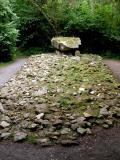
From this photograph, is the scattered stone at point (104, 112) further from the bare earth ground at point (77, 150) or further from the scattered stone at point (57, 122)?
the scattered stone at point (57, 122)

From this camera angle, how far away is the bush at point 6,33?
1403 cm

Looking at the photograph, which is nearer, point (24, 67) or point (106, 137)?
point (106, 137)

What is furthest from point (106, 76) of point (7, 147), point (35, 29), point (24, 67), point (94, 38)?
point (35, 29)

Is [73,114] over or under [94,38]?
over

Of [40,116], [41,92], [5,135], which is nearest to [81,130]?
[40,116]

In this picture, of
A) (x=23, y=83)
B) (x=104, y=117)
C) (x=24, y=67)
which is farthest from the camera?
(x=24, y=67)

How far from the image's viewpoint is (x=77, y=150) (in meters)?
5.45

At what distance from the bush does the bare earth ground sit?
340 inches

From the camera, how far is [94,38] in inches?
662

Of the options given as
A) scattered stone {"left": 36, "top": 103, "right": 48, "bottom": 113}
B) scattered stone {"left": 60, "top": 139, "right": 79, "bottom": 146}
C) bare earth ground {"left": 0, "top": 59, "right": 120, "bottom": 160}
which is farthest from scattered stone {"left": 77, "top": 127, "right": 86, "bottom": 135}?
scattered stone {"left": 36, "top": 103, "right": 48, "bottom": 113}

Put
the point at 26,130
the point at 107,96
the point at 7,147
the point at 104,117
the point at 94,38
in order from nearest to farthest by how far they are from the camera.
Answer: the point at 7,147, the point at 26,130, the point at 104,117, the point at 107,96, the point at 94,38

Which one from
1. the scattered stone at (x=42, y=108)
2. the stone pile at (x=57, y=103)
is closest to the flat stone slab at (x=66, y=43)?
the stone pile at (x=57, y=103)

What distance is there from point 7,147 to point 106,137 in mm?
1665

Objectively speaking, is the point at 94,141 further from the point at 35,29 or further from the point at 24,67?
the point at 35,29
